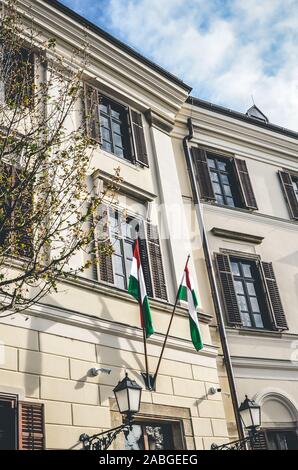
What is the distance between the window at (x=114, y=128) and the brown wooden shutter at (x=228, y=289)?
3470 mm

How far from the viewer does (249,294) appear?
13.5 metres

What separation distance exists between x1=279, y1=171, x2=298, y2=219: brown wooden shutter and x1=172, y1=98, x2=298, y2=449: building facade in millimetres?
35

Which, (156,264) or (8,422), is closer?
(8,422)

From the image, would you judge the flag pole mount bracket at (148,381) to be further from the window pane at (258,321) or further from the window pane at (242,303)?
the window pane at (258,321)

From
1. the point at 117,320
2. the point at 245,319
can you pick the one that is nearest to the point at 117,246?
the point at 117,320

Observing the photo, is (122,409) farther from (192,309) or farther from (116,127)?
(116,127)

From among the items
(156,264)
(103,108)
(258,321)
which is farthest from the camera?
(103,108)

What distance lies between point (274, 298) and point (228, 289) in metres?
1.44

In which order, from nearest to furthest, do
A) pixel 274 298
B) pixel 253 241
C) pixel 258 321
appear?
pixel 258 321 → pixel 274 298 → pixel 253 241

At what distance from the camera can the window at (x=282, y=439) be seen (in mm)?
11492

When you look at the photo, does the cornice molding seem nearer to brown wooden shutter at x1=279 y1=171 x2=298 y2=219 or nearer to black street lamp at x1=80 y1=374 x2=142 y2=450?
brown wooden shutter at x1=279 y1=171 x2=298 y2=219

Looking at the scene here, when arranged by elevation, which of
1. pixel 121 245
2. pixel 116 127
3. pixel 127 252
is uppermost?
pixel 116 127

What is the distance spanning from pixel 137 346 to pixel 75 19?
805cm

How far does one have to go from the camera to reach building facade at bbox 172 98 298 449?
39.4 feet
